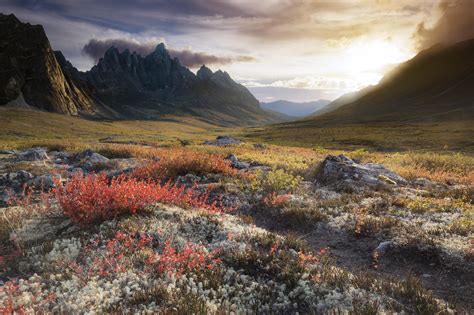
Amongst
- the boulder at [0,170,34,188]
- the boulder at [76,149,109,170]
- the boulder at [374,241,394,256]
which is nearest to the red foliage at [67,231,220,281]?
the boulder at [374,241,394,256]

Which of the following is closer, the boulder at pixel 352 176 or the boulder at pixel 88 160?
the boulder at pixel 352 176

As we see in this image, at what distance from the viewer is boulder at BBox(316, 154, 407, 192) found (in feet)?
51.4

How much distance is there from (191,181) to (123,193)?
721 cm

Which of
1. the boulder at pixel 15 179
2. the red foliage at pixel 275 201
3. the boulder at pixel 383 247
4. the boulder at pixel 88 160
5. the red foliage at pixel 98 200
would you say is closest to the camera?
the red foliage at pixel 98 200

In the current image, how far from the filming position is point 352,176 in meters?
16.6

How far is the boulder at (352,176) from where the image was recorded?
1568 cm

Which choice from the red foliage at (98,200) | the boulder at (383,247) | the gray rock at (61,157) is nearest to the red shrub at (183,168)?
the red foliage at (98,200)

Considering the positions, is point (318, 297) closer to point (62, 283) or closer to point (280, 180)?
point (62, 283)

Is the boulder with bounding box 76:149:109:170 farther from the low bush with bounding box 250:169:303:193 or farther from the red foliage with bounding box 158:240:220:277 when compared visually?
the red foliage with bounding box 158:240:220:277

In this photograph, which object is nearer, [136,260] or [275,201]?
[136,260]

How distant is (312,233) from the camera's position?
10.3m

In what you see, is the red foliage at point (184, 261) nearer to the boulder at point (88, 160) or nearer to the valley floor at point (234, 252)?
the valley floor at point (234, 252)

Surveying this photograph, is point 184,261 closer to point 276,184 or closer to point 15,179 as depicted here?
point 276,184

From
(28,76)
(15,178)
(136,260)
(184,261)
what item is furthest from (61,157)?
(28,76)
